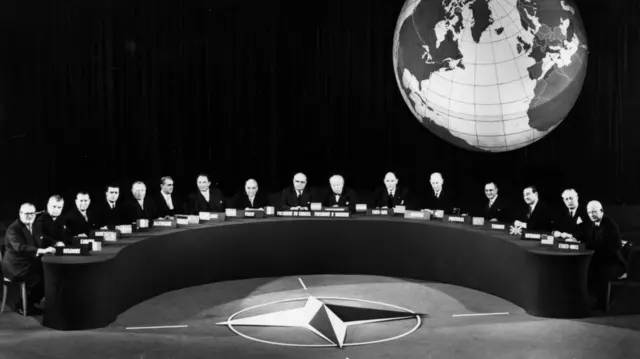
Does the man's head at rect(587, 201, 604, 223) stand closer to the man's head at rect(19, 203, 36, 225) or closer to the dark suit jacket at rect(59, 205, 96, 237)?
the dark suit jacket at rect(59, 205, 96, 237)

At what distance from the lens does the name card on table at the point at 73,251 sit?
7664 millimetres

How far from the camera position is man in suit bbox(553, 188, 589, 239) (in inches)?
349

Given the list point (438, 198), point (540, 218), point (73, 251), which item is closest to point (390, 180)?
point (438, 198)

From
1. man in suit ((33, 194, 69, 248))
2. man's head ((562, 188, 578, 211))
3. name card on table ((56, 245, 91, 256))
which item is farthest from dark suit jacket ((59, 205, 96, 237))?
man's head ((562, 188, 578, 211))

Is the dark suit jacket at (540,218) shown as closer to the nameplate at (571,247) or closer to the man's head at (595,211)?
the man's head at (595,211)

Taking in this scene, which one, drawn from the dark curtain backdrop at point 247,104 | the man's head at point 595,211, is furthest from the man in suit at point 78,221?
the man's head at point 595,211

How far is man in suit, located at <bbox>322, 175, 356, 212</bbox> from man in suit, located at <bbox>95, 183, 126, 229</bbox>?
295cm

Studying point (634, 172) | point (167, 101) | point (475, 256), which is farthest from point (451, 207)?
point (167, 101)

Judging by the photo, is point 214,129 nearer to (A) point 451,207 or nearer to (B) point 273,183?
(B) point 273,183

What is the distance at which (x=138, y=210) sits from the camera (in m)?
9.74

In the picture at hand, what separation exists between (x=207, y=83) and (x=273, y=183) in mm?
1895

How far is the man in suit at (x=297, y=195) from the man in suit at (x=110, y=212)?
2412mm

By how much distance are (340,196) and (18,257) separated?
15.0 feet

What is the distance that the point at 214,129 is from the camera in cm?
1155
